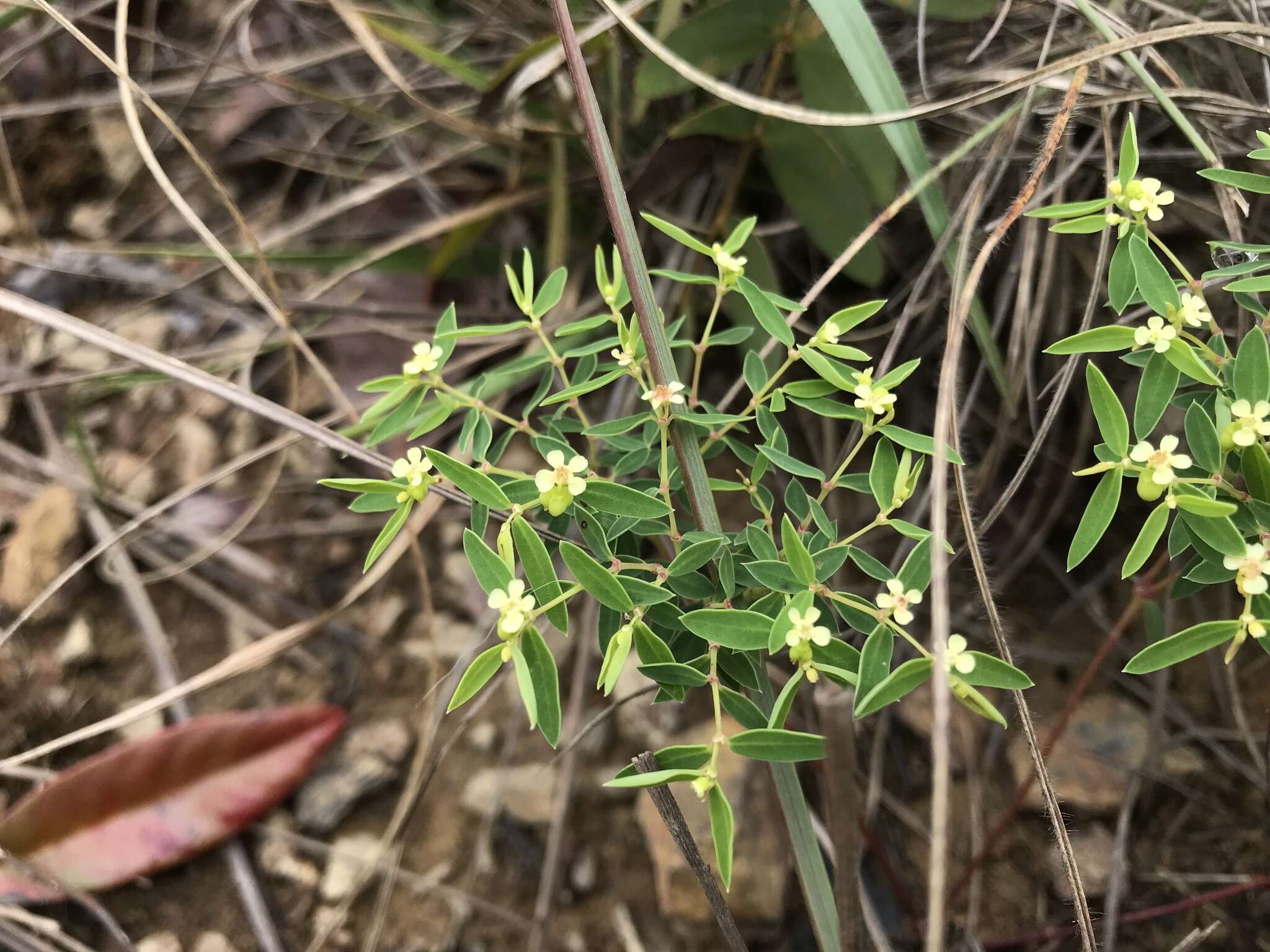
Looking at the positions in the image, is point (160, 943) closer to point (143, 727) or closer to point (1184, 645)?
point (143, 727)

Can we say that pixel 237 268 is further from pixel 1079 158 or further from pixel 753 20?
pixel 1079 158

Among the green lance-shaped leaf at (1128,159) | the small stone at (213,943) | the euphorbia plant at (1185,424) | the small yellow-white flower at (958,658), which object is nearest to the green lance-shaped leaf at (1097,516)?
the euphorbia plant at (1185,424)

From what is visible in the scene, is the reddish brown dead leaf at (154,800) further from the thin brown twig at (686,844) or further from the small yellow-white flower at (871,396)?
the small yellow-white flower at (871,396)

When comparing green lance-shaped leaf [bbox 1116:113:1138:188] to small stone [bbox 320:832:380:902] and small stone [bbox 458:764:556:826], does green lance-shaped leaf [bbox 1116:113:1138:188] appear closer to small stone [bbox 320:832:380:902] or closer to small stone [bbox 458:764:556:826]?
small stone [bbox 458:764:556:826]

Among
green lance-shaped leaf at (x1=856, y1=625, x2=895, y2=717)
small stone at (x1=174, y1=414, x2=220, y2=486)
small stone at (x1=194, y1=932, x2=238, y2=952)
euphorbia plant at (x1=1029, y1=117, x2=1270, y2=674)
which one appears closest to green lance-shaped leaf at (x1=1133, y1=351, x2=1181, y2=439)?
euphorbia plant at (x1=1029, y1=117, x2=1270, y2=674)

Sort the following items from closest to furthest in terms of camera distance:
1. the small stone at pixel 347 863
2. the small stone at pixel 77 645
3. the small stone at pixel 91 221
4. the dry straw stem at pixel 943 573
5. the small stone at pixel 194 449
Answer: the dry straw stem at pixel 943 573 < the small stone at pixel 347 863 < the small stone at pixel 77 645 < the small stone at pixel 194 449 < the small stone at pixel 91 221

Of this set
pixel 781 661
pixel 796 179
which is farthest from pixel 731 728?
pixel 796 179
